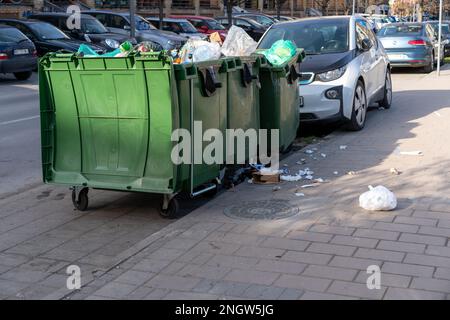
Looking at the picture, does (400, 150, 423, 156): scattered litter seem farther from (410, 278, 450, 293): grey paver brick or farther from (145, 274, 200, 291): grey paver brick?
(145, 274, 200, 291): grey paver brick

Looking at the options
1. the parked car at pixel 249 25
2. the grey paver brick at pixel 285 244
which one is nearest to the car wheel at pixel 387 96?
the grey paver brick at pixel 285 244

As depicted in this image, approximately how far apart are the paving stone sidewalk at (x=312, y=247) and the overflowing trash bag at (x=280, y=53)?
1275mm

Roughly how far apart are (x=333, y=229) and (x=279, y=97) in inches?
103

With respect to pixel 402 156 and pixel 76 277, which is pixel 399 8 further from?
pixel 76 277

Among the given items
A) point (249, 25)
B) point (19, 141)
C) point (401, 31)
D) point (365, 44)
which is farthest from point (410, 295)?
point (249, 25)

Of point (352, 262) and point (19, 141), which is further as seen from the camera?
point (19, 141)

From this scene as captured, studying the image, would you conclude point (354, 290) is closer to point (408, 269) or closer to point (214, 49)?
point (408, 269)

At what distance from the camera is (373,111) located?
12.4 m

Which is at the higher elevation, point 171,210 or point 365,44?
point 365,44

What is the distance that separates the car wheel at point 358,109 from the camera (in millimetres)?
10028

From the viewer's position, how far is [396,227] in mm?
5508

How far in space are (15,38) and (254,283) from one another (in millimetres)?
15516
